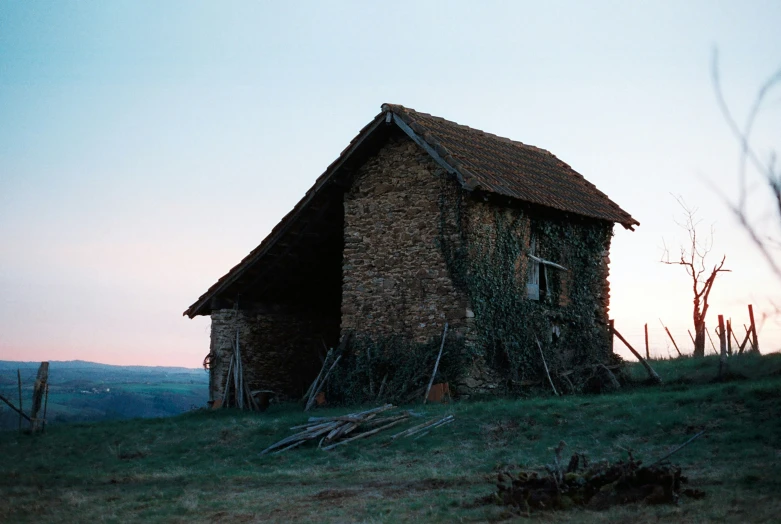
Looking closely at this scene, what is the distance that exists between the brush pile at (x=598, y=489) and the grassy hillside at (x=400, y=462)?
0.73 feet

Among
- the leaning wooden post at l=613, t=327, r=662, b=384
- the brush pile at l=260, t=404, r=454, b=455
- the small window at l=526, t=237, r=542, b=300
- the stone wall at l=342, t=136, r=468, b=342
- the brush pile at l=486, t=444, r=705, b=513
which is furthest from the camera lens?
the small window at l=526, t=237, r=542, b=300

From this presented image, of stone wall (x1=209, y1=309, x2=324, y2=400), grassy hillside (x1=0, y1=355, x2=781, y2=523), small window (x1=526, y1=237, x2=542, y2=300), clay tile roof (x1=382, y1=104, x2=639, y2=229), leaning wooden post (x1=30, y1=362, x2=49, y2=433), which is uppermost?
clay tile roof (x1=382, y1=104, x2=639, y2=229)

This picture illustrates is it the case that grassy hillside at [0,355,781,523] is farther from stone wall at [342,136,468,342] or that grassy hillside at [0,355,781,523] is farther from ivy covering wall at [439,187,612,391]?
stone wall at [342,136,468,342]

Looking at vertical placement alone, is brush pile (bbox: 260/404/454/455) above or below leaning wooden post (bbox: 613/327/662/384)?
below

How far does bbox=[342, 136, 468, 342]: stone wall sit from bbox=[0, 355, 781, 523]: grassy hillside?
8.07ft

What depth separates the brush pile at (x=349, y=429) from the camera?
619 inches

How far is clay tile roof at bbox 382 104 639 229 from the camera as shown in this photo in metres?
19.3

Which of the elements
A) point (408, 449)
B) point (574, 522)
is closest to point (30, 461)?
point (408, 449)

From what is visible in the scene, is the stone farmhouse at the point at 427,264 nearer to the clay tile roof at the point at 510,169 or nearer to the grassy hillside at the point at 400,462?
the clay tile roof at the point at 510,169

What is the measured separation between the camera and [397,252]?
20.2m

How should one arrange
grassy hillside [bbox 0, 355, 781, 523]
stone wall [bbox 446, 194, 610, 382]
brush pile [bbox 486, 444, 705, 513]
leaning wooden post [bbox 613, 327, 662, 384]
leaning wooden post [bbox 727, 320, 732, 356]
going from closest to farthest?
brush pile [bbox 486, 444, 705, 513] < grassy hillside [bbox 0, 355, 781, 523] < stone wall [bbox 446, 194, 610, 382] < leaning wooden post [bbox 613, 327, 662, 384] < leaning wooden post [bbox 727, 320, 732, 356]

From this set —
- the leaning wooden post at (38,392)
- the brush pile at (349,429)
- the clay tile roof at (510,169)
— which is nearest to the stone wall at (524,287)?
the clay tile roof at (510,169)

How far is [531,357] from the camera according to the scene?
20484mm

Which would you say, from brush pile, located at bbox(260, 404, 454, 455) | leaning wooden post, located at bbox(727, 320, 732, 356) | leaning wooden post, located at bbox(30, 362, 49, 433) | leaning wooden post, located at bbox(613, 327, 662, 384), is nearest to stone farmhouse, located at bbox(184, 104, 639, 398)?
leaning wooden post, located at bbox(613, 327, 662, 384)
